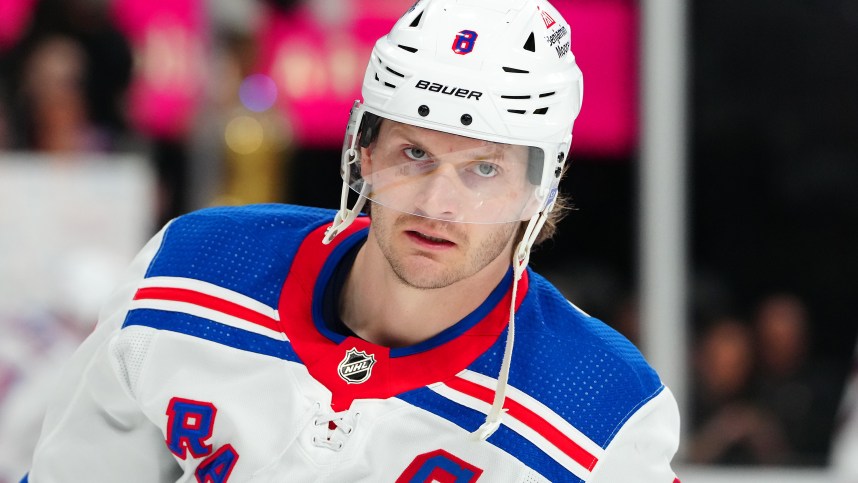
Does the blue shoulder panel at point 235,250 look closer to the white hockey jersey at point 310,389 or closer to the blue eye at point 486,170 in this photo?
the white hockey jersey at point 310,389

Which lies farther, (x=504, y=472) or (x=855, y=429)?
(x=855, y=429)

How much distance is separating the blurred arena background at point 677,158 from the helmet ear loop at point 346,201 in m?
2.42

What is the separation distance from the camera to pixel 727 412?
183 inches

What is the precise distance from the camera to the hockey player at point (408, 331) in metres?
1.96

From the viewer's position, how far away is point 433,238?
1.97 meters

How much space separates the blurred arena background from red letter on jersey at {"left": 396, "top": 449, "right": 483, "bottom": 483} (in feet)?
8.42

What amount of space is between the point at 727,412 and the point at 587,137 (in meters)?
1.03

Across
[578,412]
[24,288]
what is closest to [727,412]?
[24,288]

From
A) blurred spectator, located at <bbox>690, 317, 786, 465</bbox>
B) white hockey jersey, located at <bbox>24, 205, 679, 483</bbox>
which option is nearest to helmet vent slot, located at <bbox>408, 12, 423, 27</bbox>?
white hockey jersey, located at <bbox>24, 205, 679, 483</bbox>

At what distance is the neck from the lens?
2.04 meters

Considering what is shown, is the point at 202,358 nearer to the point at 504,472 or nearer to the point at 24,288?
the point at 504,472

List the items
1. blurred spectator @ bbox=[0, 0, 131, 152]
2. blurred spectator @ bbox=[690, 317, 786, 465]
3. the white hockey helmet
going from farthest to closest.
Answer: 1. blurred spectator @ bbox=[690, 317, 786, 465]
2. blurred spectator @ bbox=[0, 0, 131, 152]
3. the white hockey helmet

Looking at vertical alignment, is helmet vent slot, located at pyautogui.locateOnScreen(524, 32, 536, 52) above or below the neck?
above

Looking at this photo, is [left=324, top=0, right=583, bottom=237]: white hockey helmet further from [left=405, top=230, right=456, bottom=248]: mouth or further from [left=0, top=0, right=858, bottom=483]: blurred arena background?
[left=0, top=0, right=858, bottom=483]: blurred arena background
